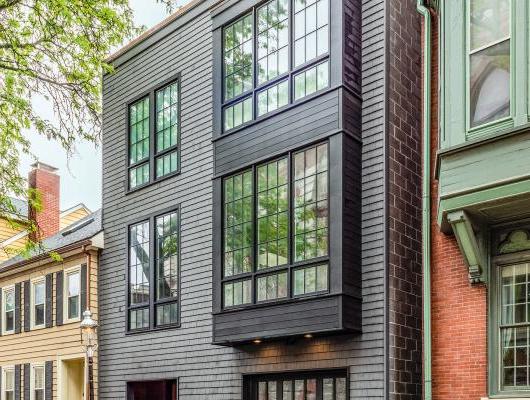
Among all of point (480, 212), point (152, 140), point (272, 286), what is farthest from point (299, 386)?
point (152, 140)

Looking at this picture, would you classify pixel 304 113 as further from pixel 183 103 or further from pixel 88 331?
pixel 88 331

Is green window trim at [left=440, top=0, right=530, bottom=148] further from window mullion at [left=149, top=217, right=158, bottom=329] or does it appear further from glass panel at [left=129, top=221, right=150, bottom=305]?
glass panel at [left=129, top=221, right=150, bottom=305]

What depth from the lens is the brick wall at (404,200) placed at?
11.1 m

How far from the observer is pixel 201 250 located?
1454 cm

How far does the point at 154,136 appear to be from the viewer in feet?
53.5

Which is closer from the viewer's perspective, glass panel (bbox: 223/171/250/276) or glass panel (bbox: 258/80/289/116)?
glass panel (bbox: 258/80/289/116)

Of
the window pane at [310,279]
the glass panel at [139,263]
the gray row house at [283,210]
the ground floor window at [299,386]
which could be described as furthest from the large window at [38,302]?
the window pane at [310,279]

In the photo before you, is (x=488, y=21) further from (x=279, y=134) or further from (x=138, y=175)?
(x=138, y=175)

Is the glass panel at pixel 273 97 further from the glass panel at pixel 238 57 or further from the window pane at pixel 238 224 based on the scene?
the window pane at pixel 238 224

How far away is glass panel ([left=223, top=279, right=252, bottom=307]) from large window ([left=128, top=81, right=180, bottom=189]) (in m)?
3.51

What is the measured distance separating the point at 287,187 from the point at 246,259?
1.55 m

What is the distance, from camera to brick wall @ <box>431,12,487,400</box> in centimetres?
1024

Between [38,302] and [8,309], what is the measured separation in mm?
2120

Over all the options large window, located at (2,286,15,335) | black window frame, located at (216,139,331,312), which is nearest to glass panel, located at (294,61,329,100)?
black window frame, located at (216,139,331,312)
